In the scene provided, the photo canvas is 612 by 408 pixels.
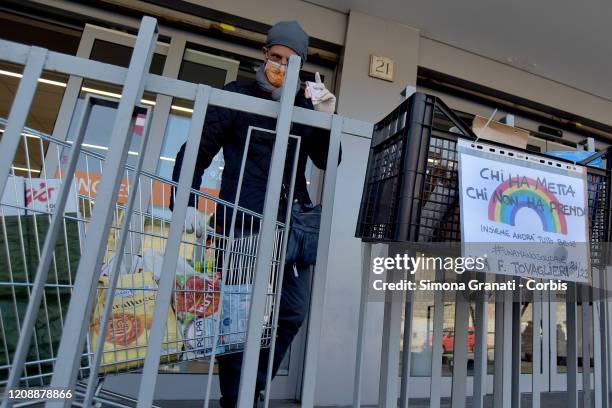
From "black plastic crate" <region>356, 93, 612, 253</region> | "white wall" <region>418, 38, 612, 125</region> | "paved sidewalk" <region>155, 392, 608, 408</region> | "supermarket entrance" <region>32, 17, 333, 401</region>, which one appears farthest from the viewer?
"white wall" <region>418, 38, 612, 125</region>

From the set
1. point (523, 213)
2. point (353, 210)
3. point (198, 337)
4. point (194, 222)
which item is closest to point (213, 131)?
point (194, 222)

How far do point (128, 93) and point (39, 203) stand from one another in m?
0.57

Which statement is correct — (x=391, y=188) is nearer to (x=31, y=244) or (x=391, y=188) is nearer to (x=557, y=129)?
(x=31, y=244)

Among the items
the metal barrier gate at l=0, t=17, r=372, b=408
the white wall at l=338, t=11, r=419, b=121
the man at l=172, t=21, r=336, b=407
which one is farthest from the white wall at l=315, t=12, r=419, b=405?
the metal barrier gate at l=0, t=17, r=372, b=408

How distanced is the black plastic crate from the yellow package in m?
0.73

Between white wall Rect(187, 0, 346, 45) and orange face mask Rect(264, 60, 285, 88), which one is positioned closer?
orange face mask Rect(264, 60, 285, 88)

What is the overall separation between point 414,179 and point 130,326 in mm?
1036

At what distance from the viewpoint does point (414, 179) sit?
1038mm

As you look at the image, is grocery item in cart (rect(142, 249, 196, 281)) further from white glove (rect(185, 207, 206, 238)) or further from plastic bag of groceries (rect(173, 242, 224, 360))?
white glove (rect(185, 207, 206, 238))

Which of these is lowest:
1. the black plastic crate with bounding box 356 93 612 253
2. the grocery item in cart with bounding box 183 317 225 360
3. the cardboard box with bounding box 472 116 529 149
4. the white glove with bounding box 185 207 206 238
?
the grocery item in cart with bounding box 183 317 225 360

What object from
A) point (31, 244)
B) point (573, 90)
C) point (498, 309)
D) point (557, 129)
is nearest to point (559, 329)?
point (557, 129)

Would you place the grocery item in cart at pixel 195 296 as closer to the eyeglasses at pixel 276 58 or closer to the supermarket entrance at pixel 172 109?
the eyeglasses at pixel 276 58

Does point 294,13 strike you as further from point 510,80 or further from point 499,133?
point 499,133

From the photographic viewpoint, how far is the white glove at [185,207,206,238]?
4.83ft
